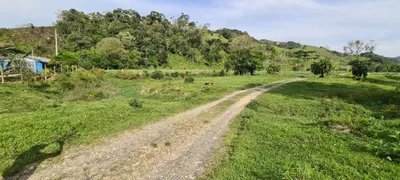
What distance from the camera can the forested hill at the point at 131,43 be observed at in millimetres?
55375

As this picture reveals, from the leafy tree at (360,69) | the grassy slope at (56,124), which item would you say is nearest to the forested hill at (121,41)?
the grassy slope at (56,124)

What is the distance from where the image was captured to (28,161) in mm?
6055

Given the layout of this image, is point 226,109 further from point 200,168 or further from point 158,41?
point 158,41

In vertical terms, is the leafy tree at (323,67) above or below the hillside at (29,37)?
below

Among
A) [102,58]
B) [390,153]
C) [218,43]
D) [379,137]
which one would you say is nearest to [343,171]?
[390,153]

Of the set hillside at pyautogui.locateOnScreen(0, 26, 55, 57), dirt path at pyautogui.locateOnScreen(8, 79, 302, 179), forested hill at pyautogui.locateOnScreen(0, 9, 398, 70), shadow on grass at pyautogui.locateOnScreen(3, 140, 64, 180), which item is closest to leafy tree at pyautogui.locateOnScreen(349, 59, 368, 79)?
forested hill at pyautogui.locateOnScreen(0, 9, 398, 70)

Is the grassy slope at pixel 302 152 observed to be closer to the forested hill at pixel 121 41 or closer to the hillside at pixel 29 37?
the forested hill at pixel 121 41

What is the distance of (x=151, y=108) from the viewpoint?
13.1 metres

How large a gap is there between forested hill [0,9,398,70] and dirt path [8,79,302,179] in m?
42.5

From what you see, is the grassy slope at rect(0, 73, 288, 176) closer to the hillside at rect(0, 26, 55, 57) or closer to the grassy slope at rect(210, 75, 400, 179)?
the grassy slope at rect(210, 75, 400, 179)

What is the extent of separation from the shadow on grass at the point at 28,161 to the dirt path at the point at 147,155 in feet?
0.56

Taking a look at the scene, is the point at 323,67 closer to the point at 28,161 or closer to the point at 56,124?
the point at 56,124

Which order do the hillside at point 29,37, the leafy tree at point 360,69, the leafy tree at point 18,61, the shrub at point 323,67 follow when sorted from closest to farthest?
the leafy tree at point 18,61 → the leafy tree at point 360,69 → the shrub at point 323,67 → the hillside at point 29,37

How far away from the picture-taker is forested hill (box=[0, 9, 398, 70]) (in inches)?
2180
